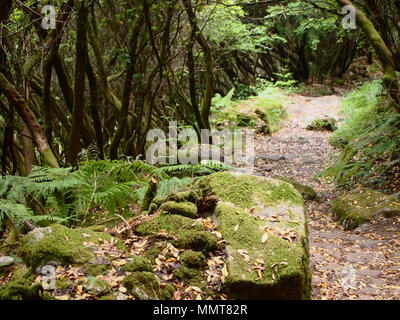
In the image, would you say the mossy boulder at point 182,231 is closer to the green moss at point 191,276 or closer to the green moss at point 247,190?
the green moss at point 191,276

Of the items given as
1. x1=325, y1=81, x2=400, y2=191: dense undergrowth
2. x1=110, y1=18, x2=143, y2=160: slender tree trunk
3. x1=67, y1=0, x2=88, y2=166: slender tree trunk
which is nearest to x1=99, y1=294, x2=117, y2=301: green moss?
x1=67, y1=0, x2=88, y2=166: slender tree trunk

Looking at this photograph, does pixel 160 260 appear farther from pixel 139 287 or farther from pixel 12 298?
pixel 12 298

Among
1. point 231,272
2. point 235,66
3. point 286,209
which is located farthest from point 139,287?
point 235,66

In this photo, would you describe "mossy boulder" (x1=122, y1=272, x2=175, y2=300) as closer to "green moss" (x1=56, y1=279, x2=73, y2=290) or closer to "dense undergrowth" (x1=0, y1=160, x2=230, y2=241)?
"green moss" (x1=56, y1=279, x2=73, y2=290)

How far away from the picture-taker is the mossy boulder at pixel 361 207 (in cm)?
511

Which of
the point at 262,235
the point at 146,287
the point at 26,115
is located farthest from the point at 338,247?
the point at 26,115

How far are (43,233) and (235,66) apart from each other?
17517 millimetres

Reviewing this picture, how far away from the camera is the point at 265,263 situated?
209cm

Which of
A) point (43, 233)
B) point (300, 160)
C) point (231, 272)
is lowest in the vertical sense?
point (300, 160)

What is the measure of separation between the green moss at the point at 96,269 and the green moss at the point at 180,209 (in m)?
0.74

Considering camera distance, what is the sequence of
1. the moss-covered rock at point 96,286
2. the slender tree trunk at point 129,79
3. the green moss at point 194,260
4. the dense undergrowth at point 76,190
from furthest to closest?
the slender tree trunk at point 129,79, the dense undergrowth at point 76,190, the green moss at point 194,260, the moss-covered rock at point 96,286

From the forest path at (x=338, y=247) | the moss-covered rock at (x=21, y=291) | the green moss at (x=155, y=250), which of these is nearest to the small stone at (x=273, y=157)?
the forest path at (x=338, y=247)

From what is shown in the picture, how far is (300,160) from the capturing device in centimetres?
970

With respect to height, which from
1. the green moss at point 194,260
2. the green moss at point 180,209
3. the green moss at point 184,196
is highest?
the green moss at point 184,196
